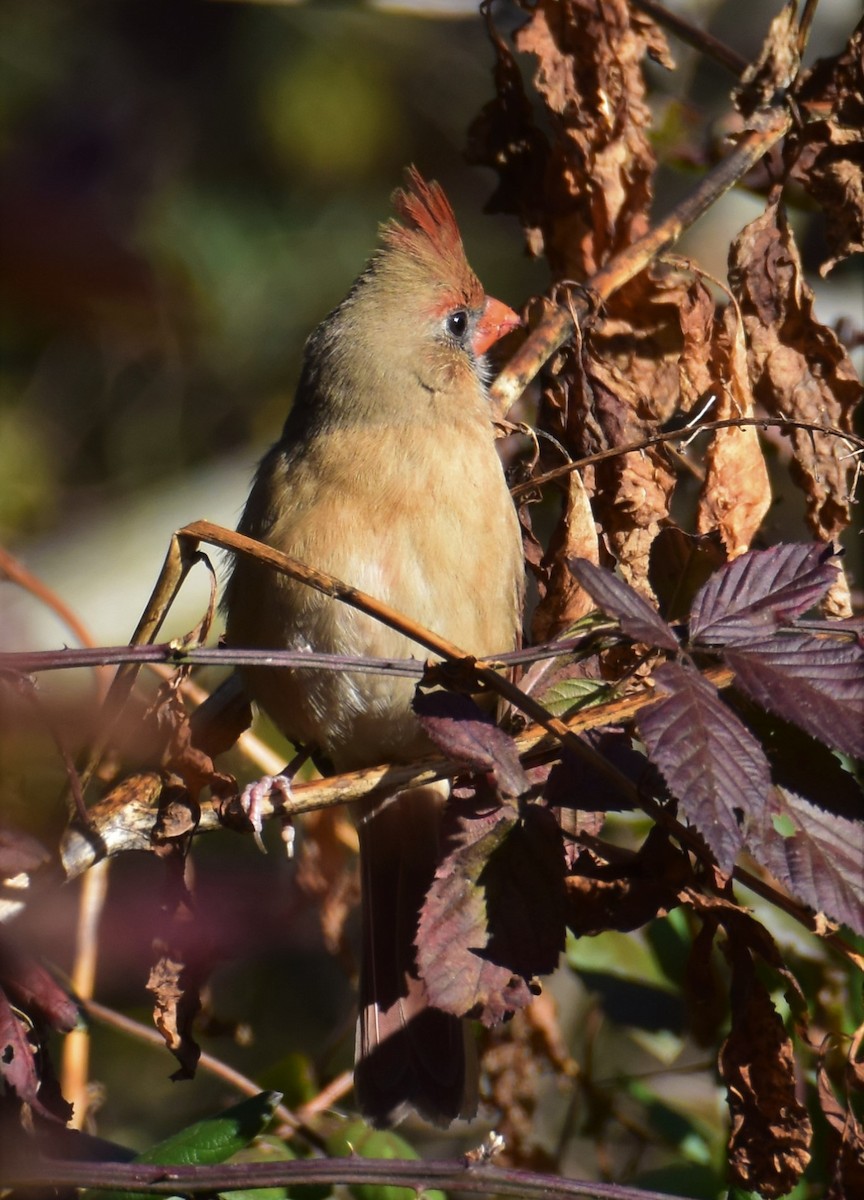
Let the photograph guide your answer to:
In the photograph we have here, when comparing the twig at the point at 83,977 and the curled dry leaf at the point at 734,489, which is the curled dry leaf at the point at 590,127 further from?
the twig at the point at 83,977

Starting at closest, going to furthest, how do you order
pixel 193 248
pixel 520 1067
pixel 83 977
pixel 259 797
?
pixel 259 797 < pixel 83 977 < pixel 520 1067 < pixel 193 248

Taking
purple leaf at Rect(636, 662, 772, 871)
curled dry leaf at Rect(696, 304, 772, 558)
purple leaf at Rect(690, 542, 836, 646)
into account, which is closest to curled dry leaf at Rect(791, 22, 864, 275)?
curled dry leaf at Rect(696, 304, 772, 558)

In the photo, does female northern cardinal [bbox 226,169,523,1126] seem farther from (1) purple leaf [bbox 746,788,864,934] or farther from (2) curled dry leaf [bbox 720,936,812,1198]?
(1) purple leaf [bbox 746,788,864,934]

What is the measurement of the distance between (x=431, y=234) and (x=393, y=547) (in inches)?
29.9

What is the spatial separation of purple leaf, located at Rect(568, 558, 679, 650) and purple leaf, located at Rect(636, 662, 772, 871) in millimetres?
51

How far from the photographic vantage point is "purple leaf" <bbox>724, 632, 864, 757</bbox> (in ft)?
5.40

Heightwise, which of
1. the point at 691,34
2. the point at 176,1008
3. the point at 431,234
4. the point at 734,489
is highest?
the point at 691,34

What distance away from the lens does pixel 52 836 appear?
2312mm

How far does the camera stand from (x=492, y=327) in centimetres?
323

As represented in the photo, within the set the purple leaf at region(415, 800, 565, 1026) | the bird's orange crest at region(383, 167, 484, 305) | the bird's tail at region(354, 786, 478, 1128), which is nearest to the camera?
the purple leaf at region(415, 800, 565, 1026)

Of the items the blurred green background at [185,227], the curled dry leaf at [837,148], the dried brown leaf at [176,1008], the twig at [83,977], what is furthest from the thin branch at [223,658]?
the blurred green background at [185,227]

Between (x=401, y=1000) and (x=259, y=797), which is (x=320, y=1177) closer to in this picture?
(x=259, y=797)

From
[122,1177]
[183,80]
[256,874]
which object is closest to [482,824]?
[122,1177]

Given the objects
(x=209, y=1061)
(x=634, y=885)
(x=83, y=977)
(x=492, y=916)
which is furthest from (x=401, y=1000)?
(x=492, y=916)
